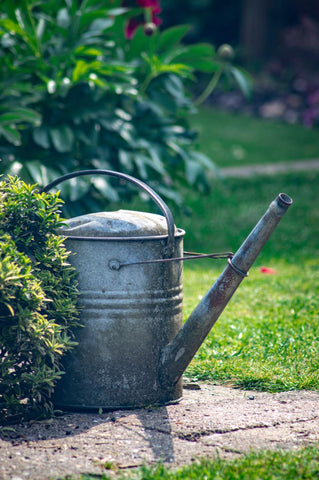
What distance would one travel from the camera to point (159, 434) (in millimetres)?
2385

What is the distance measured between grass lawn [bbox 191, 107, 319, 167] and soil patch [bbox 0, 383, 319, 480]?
23.1ft

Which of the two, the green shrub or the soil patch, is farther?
the green shrub

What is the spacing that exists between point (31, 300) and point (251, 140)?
913 cm

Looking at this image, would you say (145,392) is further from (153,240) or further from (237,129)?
(237,129)

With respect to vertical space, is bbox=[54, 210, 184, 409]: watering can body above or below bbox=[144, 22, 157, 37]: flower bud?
below

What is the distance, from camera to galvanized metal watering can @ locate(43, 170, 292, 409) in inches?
103

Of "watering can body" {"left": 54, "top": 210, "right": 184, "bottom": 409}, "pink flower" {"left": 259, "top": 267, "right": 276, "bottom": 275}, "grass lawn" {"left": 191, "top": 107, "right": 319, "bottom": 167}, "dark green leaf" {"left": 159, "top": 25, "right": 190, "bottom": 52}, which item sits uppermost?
"dark green leaf" {"left": 159, "top": 25, "right": 190, "bottom": 52}

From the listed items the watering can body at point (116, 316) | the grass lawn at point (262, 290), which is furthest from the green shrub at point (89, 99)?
the watering can body at point (116, 316)

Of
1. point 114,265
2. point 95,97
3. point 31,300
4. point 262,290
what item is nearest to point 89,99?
point 95,97

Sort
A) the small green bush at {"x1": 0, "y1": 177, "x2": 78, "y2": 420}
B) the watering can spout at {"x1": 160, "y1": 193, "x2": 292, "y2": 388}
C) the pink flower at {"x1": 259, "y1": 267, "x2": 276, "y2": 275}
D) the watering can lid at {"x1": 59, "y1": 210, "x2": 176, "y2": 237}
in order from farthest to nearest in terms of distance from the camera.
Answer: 1. the pink flower at {"x1": 259, "y1": 267, "x2": 276, "y2": 275}
2. the watering can lid at {"x1": 59, "y1": 210, "x2": 176, "y2": 237}
3. the watering can spout at {"x1": 160, "y1": 193, "x2": 292, "y2": 388}
4. the small green bush at {"x1": 0, "y1": 177, "x2": 78, "y2": 420}

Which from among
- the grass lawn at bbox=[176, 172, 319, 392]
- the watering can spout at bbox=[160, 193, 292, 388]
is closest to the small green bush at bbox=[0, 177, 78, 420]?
the watering can spout at bbox=[160, 193, 292, 388]

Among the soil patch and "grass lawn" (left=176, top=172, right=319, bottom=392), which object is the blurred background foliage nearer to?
"grass lawn" (left=176, top=172, right=319, bottom=392)

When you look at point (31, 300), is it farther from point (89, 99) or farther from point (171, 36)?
point (171, 36)

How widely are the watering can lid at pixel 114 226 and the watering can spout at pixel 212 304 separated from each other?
327 mm
